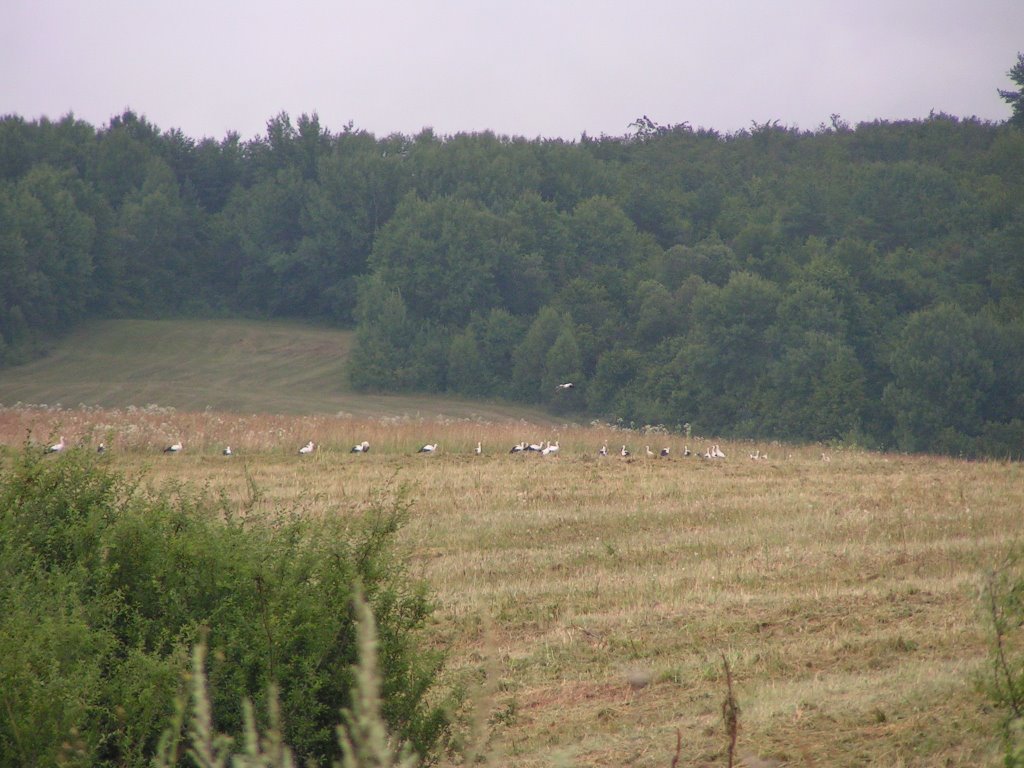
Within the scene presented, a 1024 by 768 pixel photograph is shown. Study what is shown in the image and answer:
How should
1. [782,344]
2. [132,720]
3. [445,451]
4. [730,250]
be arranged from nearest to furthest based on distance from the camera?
[132,720] < [445,451] < [782,344] < [730,250]

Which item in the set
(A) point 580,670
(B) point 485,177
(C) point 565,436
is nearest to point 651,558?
(A) point 580,670

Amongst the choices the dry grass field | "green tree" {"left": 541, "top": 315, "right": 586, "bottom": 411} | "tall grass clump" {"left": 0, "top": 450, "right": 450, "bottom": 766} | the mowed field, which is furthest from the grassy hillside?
"tall grass clump" {"left": 0, "top": 450, "right": 450, "bottom": 766}

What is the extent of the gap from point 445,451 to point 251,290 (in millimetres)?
52490

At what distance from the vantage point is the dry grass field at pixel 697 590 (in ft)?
24.0

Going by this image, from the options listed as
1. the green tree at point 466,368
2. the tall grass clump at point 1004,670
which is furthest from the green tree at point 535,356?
the tall grass clump at point 1004,670

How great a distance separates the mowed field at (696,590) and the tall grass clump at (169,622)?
750mm

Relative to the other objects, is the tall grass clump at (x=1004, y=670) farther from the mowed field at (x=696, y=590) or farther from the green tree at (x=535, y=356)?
the green tree at (x=535, y=356)

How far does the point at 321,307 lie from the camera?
7494 cm

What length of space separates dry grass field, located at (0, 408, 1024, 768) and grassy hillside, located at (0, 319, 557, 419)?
30.8m

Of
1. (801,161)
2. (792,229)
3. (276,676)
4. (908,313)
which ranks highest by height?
(801,161)

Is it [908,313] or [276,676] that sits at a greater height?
[908,313]

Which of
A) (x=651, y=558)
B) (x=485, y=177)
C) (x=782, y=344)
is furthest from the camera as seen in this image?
(x=485, y=177)

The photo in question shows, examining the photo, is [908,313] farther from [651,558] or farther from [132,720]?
[132,720]

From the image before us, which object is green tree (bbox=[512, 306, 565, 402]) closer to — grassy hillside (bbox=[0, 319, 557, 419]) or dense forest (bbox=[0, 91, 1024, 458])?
dense forest (bbox=[0, 91, 1024, 458])
